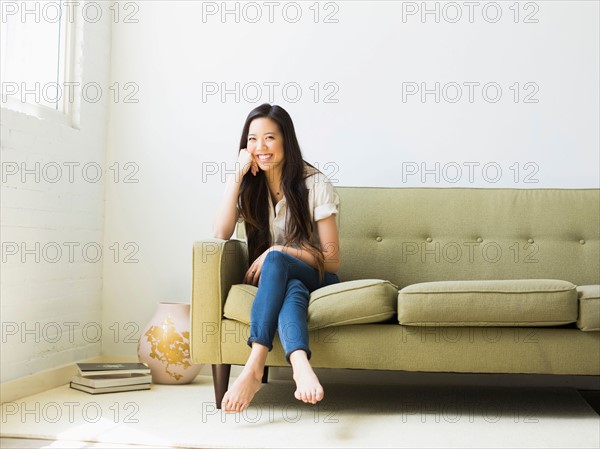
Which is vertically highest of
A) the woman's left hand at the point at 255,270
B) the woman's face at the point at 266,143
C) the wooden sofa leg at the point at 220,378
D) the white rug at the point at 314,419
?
the woman's face at the point at 266,143

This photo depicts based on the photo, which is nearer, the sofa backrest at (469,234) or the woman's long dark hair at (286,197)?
the woman's long dark hair at (286,197)

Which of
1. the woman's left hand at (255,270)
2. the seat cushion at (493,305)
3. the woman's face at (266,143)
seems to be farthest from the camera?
the woman's face at (266,143)

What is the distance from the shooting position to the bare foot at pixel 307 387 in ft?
7.23

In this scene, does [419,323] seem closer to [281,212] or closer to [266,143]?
[281,212]

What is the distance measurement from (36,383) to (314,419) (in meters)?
1.24

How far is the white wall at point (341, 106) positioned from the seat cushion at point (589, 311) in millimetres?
1077

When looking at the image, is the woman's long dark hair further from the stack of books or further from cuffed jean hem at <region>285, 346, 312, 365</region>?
the stack of books

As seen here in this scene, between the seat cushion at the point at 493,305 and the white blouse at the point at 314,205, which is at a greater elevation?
the white blouse at the point at 314,205

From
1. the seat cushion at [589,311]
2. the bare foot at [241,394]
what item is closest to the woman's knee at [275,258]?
the bare foot at [241,394]

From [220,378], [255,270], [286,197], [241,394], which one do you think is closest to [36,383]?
[220,378]

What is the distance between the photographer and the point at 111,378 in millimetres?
3055

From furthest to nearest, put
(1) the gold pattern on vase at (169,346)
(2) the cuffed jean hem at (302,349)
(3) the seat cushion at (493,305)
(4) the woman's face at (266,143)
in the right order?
(1) the gold pattern on vase at (169,346) → (4) the woman's face at (266,143) → (3) the seat cushion at (493,305) → (2) the cuffed jean hem at (302,349)

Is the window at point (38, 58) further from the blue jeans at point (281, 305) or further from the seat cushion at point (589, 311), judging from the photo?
the seat cushion at point (589, 311)

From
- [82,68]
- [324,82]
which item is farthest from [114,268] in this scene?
[324,82]
